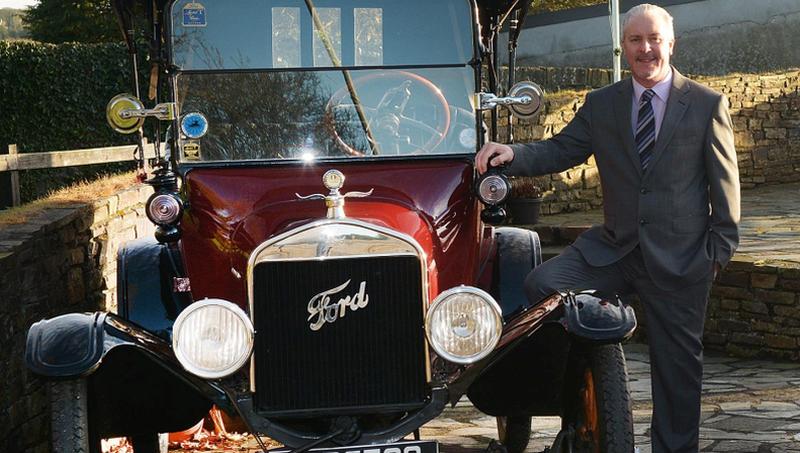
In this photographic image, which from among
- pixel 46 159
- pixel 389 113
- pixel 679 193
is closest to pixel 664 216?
pixel 679 193

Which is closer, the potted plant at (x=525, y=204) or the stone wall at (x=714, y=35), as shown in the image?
the potted plant at (x=525, y=204)

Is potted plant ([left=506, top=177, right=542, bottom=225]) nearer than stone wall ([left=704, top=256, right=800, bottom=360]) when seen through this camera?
No

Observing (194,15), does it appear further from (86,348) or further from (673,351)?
(673,351)

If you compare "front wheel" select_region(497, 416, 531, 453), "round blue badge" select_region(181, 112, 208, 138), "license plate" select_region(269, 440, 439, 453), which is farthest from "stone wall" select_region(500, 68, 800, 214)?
"license plate" select_region(269, 440, 439, 453)

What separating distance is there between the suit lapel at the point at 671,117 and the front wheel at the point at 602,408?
2.88 feet

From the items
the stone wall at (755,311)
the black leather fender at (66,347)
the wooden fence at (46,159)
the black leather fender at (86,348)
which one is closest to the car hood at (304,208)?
the black leather fender at (86,348)

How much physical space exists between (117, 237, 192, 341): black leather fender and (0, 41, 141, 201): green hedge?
1479 centimetres

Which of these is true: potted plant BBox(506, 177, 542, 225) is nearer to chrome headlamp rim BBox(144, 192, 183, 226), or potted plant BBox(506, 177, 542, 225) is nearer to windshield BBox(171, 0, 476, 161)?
windshield BBox(171, 0, 476, 161)

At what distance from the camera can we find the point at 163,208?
5227 millimetres

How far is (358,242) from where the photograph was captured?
4.36 metres

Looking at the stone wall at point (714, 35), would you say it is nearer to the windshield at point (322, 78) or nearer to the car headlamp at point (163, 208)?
the windshield at point (322, 78)

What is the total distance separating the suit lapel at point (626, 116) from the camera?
5.09m

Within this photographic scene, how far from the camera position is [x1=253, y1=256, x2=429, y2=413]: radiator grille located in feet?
14.1

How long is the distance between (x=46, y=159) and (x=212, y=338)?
6.52 m
